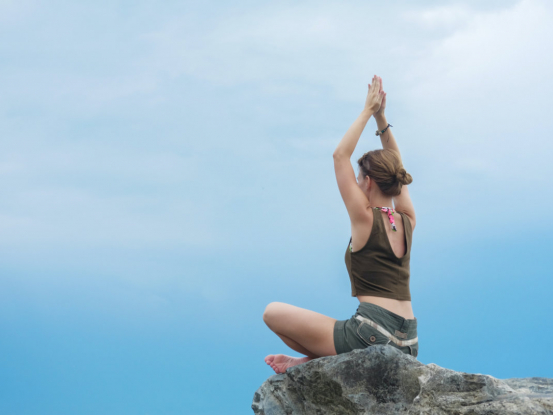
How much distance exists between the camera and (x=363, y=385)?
3264 mm

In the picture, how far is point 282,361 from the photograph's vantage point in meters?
3.75

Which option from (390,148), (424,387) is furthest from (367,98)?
(424,387)

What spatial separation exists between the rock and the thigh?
4.2 inches

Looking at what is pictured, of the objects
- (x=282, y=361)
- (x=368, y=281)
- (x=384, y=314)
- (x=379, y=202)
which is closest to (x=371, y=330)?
(x=384, y=314)

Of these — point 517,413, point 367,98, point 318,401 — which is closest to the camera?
point 517,413

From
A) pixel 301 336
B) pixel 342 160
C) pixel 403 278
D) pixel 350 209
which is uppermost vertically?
pixel 342 160

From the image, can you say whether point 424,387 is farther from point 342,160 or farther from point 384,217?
point 342,160

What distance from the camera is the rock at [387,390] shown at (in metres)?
2.90

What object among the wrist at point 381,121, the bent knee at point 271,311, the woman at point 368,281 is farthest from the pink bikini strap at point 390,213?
the bent knee at point 271,311

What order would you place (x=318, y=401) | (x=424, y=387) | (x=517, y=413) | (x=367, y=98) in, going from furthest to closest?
(x=367, y=98), (x=318, y=401), (x=424, y=387), (x=517, y=413)

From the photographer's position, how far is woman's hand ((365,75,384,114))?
399cm

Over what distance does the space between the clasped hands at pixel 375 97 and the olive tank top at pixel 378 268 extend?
2.70 feet

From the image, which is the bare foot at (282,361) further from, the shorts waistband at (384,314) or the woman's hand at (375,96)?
the woman's hand at (375,96)

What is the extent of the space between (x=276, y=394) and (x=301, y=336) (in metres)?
0.44
